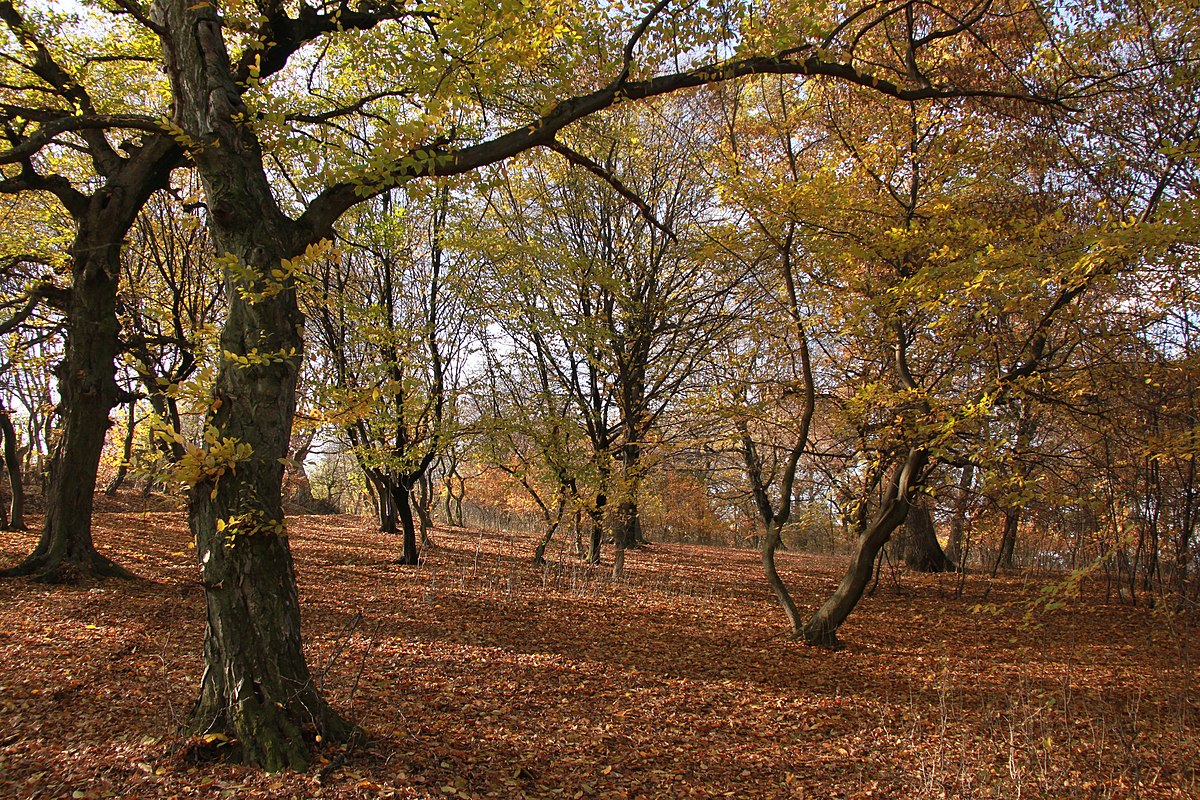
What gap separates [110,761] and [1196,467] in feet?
34.2

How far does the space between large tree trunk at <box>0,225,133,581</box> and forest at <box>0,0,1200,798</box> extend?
4cm

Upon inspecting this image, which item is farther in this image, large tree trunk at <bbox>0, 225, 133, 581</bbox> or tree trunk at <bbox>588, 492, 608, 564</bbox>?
tree trunk at <bbox>588, 492, 608, 564</bbox>

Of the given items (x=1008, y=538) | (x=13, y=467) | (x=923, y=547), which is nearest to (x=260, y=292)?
(x=13, y=467)

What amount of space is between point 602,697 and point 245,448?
3316 millimetres

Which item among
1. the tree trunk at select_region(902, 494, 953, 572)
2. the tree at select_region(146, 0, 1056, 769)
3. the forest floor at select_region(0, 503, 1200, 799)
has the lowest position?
the forest floor at select_region(0, 503, 1200, 799)

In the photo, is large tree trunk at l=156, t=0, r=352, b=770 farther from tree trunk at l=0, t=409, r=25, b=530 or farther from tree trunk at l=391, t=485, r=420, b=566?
tree trunk at l=0, t=409, r=25, b=530

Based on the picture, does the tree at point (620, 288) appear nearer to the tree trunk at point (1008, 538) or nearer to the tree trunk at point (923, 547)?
the tree trunk at point (1008, 538)

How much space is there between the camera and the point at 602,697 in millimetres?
4766

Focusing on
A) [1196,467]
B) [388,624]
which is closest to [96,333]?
[388,624]

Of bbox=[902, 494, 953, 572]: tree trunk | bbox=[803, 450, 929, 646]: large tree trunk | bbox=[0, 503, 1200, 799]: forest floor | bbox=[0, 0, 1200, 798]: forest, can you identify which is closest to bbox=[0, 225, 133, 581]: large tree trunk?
bbox=[0, 0, 1200, 798]: forest

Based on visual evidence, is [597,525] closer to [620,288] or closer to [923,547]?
[620,288]

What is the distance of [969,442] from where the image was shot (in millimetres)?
7242

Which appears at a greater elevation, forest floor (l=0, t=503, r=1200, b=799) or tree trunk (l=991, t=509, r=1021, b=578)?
tree trunk (l=991, t=509, r=1021, b=578)

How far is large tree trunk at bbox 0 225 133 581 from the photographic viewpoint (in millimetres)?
6461
